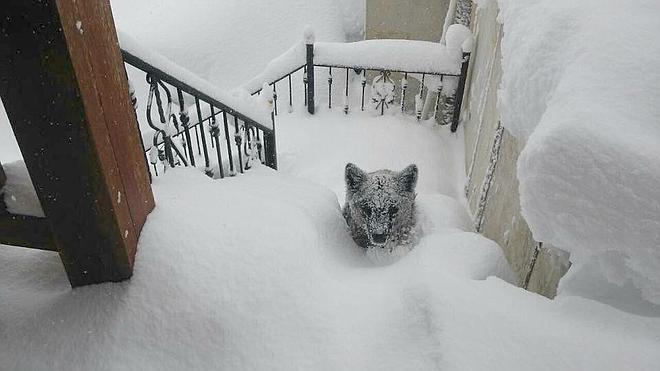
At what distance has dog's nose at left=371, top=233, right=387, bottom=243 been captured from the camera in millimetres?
3463

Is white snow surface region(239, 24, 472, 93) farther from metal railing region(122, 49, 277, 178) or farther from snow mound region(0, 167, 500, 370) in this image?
snow mound region(0, 167, 500, 370)

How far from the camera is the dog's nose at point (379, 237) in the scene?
3463 mm

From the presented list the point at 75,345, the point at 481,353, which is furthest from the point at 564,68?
the point at 75,345

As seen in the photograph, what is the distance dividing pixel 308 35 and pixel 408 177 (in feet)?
12.4

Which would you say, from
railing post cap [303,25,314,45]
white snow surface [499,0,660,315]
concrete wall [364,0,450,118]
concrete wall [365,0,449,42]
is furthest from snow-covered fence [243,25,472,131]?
white snow surface [499,0,660,315]

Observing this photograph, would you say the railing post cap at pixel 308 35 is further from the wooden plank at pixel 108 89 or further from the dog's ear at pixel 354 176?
the wooden plank at pixel 108 89

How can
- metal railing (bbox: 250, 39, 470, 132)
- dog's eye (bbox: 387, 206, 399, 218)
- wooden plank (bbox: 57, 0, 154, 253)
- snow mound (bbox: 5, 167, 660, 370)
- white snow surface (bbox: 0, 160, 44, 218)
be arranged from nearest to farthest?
1. wooden plank (bbox: 57, 0, 154, 253)
2. snow mound (bbox: 5, 167, 660, 370)
3. white snow surface (bbox: 0, 160, 44, 218)
4. dog's eye (bbox: 387, 206, 399, 218)
5. metal railing (bbox: 250, 39, 470, 132)

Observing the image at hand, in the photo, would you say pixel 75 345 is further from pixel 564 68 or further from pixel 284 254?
pixel 564 68

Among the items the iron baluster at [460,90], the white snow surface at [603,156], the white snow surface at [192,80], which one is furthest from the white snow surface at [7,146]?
the white snow surface at [603,156]

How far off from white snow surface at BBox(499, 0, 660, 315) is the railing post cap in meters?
5.00

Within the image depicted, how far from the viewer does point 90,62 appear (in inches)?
61.7

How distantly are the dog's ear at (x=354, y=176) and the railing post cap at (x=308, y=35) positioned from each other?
3.62 m

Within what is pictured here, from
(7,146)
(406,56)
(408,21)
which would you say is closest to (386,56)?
(406,56)

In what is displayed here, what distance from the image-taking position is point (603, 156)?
1.50 m
